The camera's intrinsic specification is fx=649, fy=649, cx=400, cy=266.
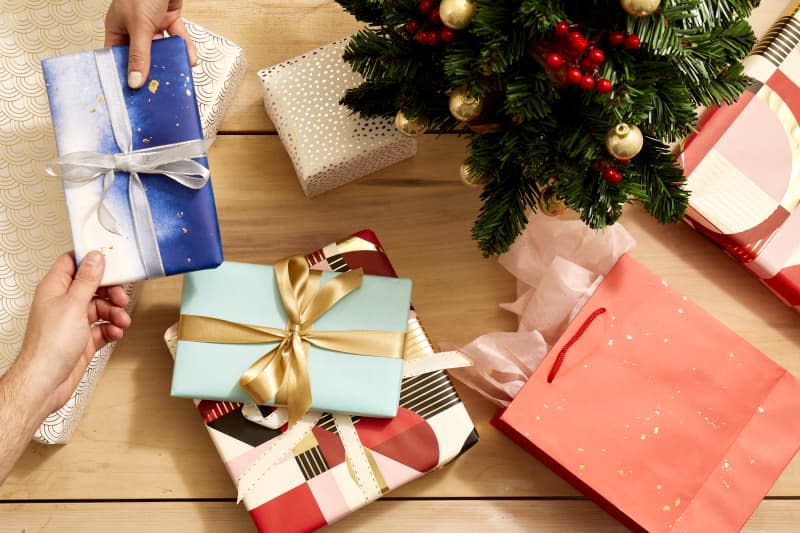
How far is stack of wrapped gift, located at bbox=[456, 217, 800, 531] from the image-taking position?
0.78 meters

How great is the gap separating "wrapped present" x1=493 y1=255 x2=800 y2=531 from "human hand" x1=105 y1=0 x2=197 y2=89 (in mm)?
561

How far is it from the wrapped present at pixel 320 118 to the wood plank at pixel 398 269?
103 mm

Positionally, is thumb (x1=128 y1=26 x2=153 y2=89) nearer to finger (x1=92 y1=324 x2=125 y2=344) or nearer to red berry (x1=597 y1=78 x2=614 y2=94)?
finger (x1=92 y1=324 x2=125 y2=344)

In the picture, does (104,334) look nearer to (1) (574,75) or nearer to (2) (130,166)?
(2) (130,166)

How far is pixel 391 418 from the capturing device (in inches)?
31.0

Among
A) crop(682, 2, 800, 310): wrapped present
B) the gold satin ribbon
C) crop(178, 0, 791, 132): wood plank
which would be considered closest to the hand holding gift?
the gold satin ribbon

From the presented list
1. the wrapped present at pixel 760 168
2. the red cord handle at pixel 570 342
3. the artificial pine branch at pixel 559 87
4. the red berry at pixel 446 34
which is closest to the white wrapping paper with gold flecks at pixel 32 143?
the artificial pine branch at pixel 559 87

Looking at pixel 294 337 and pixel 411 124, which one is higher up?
pixel 411 124

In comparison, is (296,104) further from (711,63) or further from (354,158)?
(711,63)

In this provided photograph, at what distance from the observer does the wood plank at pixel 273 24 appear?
92 centimetres

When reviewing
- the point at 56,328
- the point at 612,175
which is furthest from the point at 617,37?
the point at 56,328

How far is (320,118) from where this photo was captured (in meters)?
0.80

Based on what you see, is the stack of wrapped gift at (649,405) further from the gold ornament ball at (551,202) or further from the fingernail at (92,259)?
the fingernail at (92,259)

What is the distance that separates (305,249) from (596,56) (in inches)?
19.9
